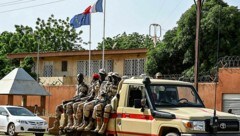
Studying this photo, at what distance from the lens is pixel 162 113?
13180 millimetres

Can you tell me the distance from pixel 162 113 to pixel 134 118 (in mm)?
939

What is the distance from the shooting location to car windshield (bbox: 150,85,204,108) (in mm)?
13852

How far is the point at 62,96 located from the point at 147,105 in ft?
83.1

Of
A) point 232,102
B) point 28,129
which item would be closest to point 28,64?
point 232,102

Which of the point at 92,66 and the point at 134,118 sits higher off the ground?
the point at 92,66

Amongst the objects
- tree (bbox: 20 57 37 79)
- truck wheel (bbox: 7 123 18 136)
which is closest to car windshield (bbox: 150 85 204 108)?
truck wheel (bbox: 7 123 18 136)

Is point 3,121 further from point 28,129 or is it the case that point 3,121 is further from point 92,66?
point 92,66

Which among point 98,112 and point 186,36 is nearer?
point 98,112

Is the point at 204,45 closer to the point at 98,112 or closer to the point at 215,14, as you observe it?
the point at 215,14

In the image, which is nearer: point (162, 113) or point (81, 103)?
point (162, 113)

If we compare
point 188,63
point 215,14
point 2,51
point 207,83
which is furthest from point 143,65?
point 2,51

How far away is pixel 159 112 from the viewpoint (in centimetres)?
1326

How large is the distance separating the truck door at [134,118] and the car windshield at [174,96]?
1.13 ft

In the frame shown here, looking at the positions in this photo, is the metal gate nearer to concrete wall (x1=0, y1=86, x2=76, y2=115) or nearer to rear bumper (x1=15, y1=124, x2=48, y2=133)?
rear bumper (x1=15, y1=124, x2=48, y2=133)
